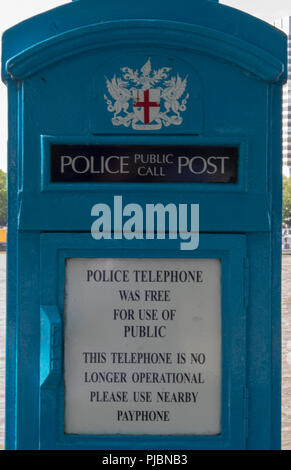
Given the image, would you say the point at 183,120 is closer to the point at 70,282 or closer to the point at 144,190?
the point at 144,190

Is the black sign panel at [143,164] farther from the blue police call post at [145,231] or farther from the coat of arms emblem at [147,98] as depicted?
the coat of arms emblem at [147,98]

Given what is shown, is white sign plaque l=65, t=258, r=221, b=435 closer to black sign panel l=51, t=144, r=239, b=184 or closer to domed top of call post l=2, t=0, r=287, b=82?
black sign panel l=51, t=144, r=239, b=184

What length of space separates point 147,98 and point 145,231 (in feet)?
1.89

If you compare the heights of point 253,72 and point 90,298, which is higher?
point 253,72

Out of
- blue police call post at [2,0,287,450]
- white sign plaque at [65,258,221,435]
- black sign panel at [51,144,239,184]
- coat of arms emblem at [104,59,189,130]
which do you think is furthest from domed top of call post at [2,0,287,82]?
white sign plaque at [65,258,221,435]

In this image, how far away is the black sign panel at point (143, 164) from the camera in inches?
94.7

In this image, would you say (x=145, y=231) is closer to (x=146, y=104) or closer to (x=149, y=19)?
(x=146, y=104)

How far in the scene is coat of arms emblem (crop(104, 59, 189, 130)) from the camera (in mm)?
2383

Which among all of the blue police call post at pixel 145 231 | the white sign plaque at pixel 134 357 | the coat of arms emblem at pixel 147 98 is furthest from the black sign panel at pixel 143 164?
the white sign plaque at pixel 134 357

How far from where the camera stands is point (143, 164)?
241cm

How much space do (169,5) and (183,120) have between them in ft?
1.64

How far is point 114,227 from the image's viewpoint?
236 cm

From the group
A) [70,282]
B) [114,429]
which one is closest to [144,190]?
[70,282]

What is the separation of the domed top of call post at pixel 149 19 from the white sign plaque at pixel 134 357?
892 millimetres
